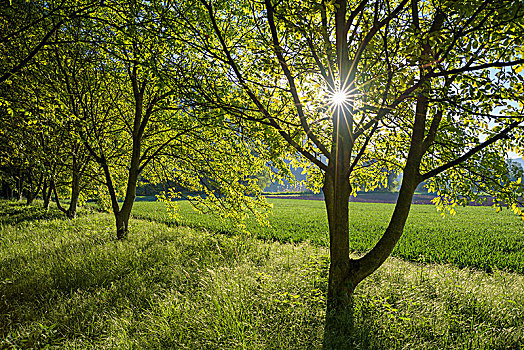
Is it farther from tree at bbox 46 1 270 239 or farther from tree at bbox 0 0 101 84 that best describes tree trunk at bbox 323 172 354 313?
tree at bbox 0 0 101 84

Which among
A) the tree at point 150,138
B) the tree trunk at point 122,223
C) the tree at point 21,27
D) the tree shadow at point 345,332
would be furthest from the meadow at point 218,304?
the tree at point 21,27

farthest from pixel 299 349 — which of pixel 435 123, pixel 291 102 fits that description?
pixel 435 123

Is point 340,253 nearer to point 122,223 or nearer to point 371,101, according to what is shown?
point 371,101

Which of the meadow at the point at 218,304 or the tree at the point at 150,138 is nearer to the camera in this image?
the meadow at the point at 218,304

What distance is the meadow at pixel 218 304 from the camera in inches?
117

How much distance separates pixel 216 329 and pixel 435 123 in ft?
14.0

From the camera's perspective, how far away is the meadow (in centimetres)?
298

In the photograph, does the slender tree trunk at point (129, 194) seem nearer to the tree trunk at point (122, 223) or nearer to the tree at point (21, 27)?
the tree trunk at point (122, 223)

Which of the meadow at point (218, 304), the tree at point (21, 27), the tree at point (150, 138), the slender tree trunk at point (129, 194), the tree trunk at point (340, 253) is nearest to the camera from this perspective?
the meadow at point (218, 304)

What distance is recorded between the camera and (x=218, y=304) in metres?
3.55

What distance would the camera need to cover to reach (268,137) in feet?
11.1

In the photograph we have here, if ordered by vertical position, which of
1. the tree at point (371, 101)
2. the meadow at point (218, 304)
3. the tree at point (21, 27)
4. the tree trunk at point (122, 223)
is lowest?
the meadow at point (218, 304)

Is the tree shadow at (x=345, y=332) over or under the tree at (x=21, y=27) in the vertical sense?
under

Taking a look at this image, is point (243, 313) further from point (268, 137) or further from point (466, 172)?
point (466, 172)
